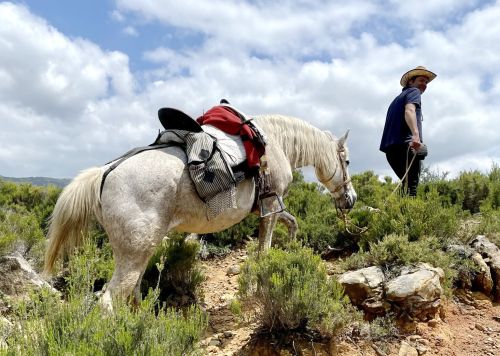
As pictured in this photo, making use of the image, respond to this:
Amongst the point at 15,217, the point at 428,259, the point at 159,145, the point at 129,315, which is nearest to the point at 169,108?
the point at 159,145

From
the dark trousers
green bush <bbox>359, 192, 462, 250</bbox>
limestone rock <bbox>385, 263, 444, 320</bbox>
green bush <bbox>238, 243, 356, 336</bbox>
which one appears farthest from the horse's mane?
limestone rock <bbox>385, 263, 444, 320</bbox>

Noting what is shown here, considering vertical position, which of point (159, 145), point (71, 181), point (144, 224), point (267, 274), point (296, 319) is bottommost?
point (296, 319)

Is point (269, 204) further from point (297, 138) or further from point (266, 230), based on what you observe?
point (297, 138)

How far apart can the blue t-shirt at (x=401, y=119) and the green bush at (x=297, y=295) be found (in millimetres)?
3354

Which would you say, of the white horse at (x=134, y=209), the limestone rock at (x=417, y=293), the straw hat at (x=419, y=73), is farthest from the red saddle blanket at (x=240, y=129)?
the straw hat at (x=419, y=73)

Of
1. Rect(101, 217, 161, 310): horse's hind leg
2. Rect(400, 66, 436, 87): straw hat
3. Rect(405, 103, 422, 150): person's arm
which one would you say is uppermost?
Rect(400, 66, 436, 87): straw hat

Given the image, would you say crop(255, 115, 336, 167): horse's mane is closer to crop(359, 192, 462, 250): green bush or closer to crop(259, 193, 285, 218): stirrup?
crop(259, 193, 285, 218): stirrup

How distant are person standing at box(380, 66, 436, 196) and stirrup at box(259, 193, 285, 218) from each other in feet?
8.61

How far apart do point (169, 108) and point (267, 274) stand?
1.93 metres

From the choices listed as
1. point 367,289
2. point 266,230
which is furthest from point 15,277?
point 367,289

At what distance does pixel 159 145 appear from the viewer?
13.9 feet

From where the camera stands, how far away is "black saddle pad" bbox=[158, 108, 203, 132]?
427 cm

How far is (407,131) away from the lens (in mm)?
6578

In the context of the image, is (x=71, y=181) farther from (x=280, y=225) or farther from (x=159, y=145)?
(x=280, y=225)
